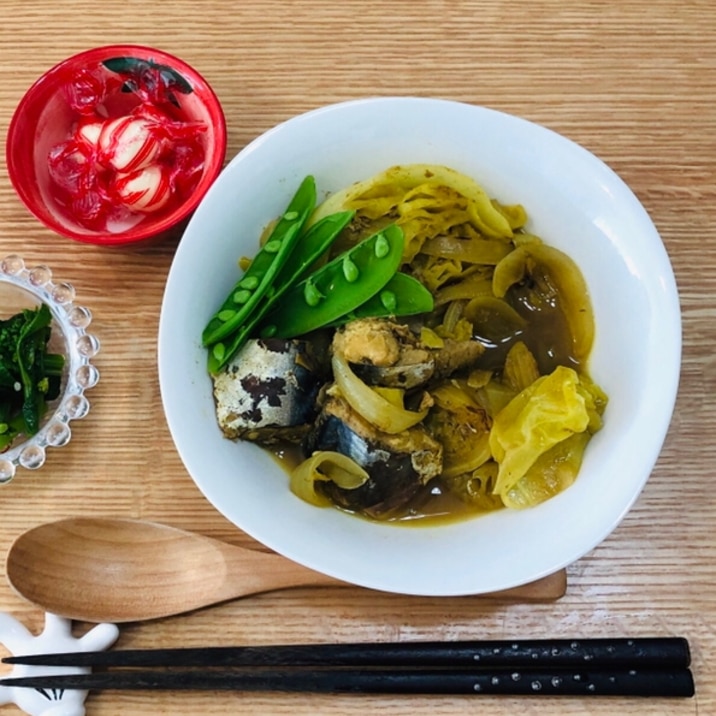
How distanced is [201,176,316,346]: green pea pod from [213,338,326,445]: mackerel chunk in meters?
0.06

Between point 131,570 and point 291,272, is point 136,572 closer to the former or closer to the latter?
point 131,570

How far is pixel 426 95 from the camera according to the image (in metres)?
1.96

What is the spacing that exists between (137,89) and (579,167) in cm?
104

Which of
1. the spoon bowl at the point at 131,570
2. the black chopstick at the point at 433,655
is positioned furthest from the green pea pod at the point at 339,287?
the black chopstick at the point at 433,655

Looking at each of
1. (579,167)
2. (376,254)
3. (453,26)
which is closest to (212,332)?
(376,254)

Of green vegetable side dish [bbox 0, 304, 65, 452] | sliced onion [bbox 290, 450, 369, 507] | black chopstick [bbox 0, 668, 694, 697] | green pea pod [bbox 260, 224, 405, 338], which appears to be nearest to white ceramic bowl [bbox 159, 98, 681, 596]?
sliced onion [bbox 290, 450, 369, 507]

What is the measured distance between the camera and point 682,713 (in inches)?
63.2

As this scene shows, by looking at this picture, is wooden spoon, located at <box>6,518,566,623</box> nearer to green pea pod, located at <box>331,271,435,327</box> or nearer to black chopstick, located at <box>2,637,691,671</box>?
black chopstick, located at <box>2,637,691,671</box>

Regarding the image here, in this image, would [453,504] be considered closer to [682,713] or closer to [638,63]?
[682,713]

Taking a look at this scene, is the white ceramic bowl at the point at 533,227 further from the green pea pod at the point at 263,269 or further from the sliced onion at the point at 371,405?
the sliced onion at the point at 371,405

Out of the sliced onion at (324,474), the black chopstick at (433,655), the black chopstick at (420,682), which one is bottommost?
Result: the black chopstick at (420,682)

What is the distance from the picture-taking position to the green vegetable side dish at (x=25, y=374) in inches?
65.6

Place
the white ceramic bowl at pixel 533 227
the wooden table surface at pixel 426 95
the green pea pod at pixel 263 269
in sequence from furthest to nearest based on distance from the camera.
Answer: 1. the wooden table surface at pixel 426 95
2. the green pea pod at pixel 263 269
3. the white ceramic bowl at pixel 533 227

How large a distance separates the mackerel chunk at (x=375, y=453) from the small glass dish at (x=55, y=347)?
551mm
